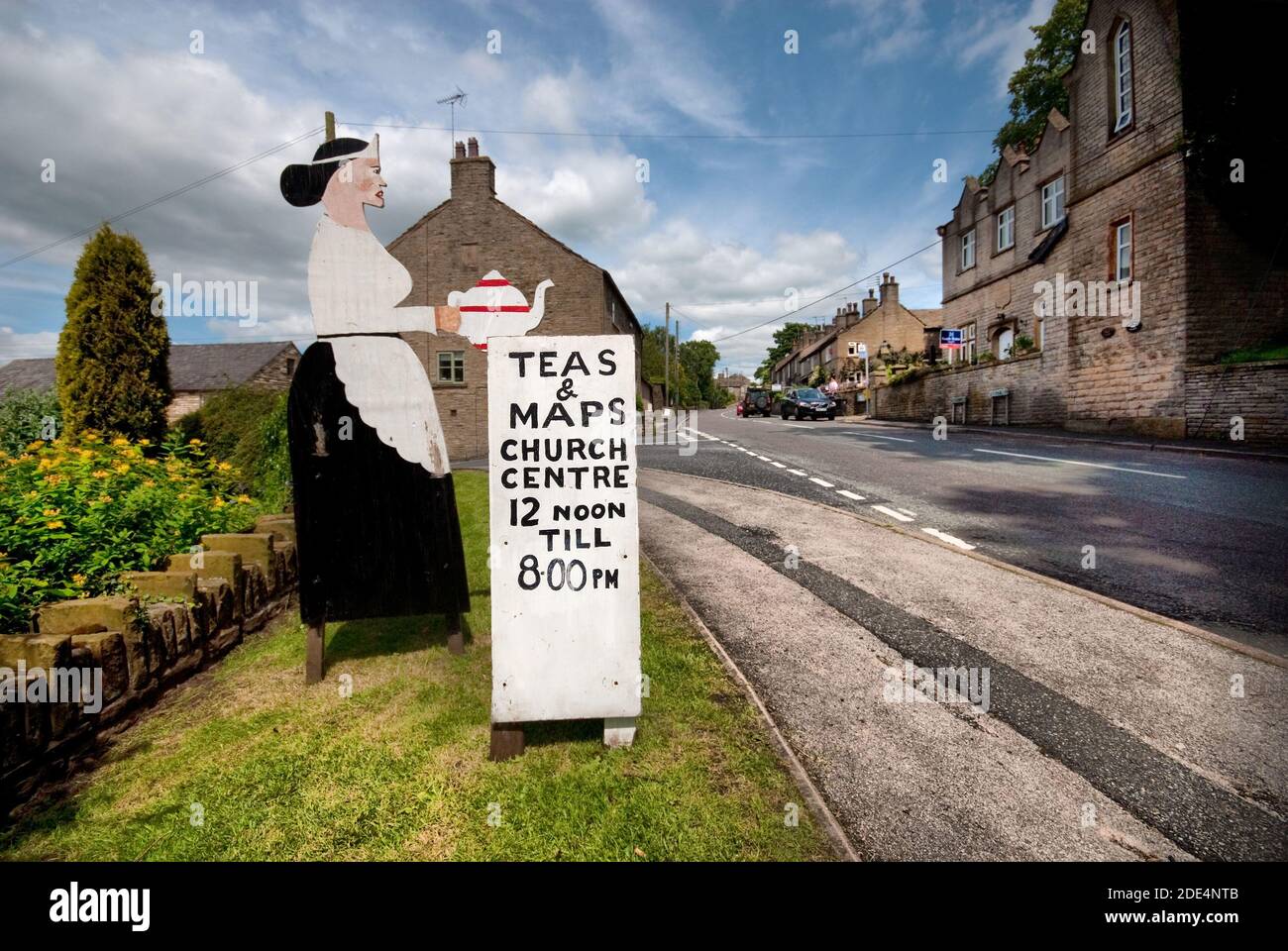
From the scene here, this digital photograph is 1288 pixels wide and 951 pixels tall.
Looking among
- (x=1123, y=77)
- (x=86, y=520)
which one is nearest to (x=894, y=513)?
(x=86, y=520)

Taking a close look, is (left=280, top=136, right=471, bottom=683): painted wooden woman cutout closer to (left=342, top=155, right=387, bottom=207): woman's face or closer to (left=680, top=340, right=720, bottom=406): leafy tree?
(left=342, top=155, right=387, bottom=207): woman's face

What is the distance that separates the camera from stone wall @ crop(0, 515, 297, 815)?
8.37ft

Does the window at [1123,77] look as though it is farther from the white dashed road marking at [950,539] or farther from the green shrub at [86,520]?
the green shrub at [86,520]

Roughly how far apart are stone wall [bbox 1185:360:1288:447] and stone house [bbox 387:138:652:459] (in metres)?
21.0

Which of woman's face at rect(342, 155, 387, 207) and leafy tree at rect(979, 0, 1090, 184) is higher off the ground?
leafy tree at rect(979, 0, 1090, 184)

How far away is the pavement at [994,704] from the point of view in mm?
2377

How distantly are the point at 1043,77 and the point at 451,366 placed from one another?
34.6 metres

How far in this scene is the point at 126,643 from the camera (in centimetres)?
313

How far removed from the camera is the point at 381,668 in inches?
149

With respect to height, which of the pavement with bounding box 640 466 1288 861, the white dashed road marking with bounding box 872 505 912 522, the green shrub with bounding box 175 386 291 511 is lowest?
the pavement with bounding box 640 466 1288 861

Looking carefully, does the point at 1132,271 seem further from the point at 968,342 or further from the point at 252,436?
the point at 252,436

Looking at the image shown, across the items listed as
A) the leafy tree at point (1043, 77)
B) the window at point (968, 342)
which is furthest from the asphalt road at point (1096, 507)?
the leafy tree at point (1043, 77)

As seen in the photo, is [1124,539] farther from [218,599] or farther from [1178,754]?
[218,599]

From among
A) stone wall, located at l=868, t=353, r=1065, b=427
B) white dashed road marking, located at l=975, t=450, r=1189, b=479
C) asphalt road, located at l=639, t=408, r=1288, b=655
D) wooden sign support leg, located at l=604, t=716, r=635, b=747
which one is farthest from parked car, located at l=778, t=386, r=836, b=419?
wooden sign support leg, located at l=604, t=716, r=635, b=747
